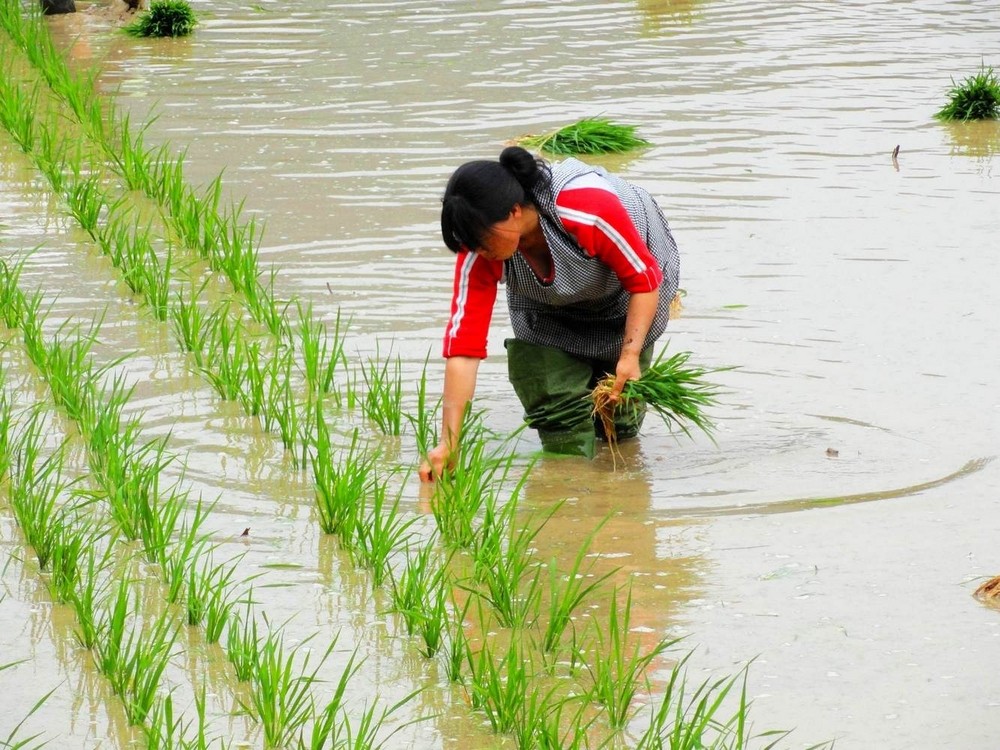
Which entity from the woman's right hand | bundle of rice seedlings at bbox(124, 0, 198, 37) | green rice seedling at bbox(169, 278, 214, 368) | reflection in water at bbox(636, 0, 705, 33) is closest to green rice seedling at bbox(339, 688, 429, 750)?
the woman's right hand

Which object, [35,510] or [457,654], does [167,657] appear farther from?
[35,510]

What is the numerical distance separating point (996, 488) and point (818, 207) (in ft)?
8.73

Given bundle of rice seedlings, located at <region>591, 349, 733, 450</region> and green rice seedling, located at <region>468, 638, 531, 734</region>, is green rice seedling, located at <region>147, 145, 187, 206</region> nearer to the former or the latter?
bundle of rice seedlings, located at <region>591, 349, 733, 450</region>

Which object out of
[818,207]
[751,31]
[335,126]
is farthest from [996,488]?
[751,31]

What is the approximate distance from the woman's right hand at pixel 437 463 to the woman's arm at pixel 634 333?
1.56ft

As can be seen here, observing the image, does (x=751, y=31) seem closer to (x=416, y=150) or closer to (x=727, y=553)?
(x=416, y=150)

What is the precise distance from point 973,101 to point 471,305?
483cm

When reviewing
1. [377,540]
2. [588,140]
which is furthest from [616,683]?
[588,140]

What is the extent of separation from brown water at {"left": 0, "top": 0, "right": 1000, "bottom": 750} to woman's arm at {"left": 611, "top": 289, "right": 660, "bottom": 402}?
299 mm

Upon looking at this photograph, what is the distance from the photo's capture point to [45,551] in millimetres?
3236

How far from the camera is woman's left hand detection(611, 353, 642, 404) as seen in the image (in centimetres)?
386

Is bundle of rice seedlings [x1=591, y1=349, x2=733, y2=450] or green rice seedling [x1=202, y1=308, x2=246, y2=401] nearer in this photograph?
bundle of rice seedlings [x1=591, y1=349, x2=733, y2=450]

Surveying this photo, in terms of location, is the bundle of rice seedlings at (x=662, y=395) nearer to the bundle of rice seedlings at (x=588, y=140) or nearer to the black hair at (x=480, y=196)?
the black hair at (x=480, y=196)

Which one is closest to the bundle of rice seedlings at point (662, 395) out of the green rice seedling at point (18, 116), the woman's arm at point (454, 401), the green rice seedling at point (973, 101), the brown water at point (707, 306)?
the brown water at point (707, 306)
